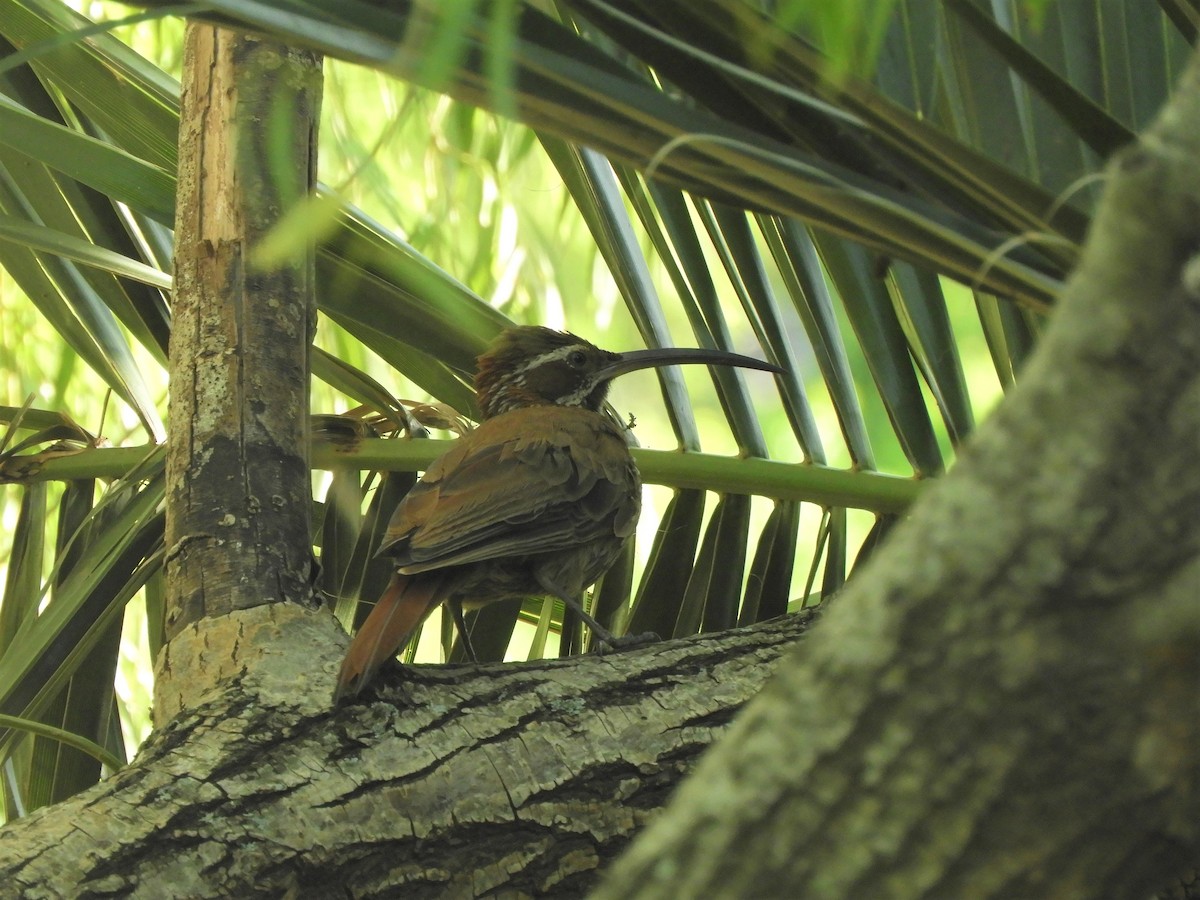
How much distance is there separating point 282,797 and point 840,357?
5.68ft

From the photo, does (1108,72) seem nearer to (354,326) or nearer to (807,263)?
(807,263)

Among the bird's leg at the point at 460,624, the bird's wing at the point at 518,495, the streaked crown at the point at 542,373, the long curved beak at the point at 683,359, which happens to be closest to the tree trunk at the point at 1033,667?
the bird's wing at the point at 518,495

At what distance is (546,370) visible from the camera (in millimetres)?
4230

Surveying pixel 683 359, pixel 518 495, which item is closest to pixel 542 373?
pixel 683 359

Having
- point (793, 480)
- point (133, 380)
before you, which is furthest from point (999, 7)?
point (133, 380)

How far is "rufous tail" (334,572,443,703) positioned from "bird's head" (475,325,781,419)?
978mm

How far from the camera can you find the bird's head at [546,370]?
3902mm

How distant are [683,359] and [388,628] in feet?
4.24

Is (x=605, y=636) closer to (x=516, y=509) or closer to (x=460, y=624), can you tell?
(x=516, y=509)

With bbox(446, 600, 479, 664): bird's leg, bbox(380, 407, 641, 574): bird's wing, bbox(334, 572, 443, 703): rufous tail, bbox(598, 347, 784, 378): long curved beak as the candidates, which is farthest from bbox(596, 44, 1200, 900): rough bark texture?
bbox(446, 600, 479, 664): bird's leg

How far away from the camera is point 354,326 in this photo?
131 inches

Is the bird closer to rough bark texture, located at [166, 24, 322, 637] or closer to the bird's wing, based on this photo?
the bird's wing

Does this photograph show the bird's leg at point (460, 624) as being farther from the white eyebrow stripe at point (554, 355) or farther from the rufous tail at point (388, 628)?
the white eyebrow stripe at point (554, 355)

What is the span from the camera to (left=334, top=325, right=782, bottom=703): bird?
285 centimetres
